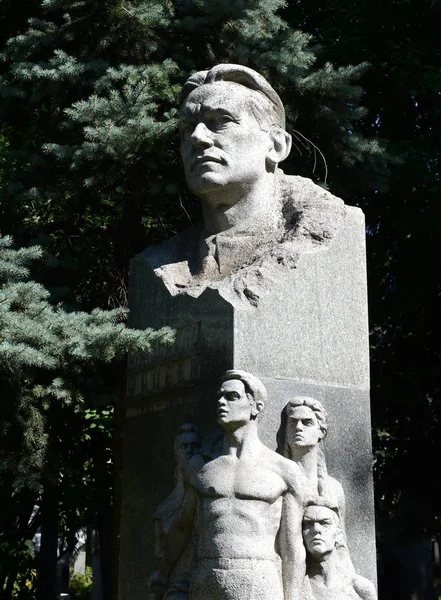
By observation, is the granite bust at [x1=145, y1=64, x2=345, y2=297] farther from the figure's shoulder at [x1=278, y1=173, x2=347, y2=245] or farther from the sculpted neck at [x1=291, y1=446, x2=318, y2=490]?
the sculpted neck at [x1=291, y1=446, x2=318, y2=490]

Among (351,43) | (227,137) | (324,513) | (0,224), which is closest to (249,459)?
(324,513)

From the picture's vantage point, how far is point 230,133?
562 centimetres

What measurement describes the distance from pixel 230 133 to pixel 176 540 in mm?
2208

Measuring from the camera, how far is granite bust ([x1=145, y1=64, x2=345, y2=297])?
5535 millimetres

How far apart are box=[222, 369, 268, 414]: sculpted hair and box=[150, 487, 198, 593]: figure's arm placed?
1.68ft

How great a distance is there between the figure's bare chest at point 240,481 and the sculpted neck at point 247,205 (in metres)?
1.56

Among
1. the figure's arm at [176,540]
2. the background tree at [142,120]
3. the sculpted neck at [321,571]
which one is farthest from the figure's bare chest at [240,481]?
the background tree at [142,120]

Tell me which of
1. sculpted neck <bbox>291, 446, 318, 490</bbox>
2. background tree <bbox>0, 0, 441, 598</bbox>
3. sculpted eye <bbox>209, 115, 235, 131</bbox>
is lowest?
sculpted neck <bbox>291, 446, 318, 490</bbox>

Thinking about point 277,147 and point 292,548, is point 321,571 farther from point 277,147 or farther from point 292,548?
point 277,147

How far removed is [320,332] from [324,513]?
0.95 meters

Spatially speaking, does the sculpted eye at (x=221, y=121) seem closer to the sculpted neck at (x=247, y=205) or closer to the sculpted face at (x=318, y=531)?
the sculpted neck at (x=247, y=205)

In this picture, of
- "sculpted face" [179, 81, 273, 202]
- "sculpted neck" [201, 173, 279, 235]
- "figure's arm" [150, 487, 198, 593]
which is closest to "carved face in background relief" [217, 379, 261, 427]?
"figure's arm" [150, 487, 198, 593]

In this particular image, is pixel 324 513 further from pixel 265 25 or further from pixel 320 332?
pixel 265 25

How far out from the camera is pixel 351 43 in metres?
10.3
